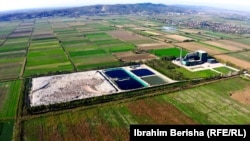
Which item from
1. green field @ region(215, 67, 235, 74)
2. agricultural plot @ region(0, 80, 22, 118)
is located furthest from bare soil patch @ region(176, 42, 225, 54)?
agricultural plot @ region(0, 80, 22, 118)

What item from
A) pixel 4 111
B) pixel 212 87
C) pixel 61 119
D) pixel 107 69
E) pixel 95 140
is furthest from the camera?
pixel 107 69

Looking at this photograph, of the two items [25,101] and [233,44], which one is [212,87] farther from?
[233,44]

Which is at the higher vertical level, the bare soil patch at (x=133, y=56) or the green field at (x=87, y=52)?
the green field at (x=87, y=52)

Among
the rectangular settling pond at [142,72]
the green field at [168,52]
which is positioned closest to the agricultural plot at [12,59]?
the rectangular settling pond at [142,72]

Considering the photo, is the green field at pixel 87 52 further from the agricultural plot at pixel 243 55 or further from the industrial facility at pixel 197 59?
the agricultural plot at pixel 243 55

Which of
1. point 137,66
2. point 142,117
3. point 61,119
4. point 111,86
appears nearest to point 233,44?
point 137,66

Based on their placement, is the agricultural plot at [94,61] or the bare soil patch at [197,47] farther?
the bare soil patch at [197,47]
